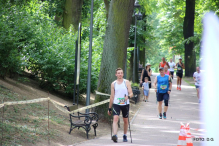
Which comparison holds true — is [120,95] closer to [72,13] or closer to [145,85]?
[145,85]

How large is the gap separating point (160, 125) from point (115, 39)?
3.36 m

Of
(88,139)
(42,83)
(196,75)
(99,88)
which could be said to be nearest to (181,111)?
(196,75)

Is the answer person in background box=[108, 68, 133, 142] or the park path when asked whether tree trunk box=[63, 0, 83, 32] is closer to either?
the park path

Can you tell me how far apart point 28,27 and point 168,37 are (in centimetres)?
3534

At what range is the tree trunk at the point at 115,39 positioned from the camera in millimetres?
12117

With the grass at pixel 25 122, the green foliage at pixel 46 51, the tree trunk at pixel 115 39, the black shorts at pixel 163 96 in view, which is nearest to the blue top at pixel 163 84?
the black shorts at pixel 163 96

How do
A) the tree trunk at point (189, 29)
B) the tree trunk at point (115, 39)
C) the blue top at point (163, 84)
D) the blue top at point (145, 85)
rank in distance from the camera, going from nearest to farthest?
the tree trunk at point (115, 39), the blue top at point (163, 84), the blue top at point (145, 85), the tree trunk at point (189, 29)

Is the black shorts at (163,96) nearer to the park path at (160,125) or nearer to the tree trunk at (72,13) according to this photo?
the park path at (160,125)

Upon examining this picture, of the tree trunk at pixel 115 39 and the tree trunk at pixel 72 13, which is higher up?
the tree trunk at pixel 72 13

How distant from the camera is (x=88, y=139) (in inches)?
379

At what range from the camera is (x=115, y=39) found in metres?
12.1

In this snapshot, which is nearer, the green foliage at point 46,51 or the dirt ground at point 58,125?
the dirt ground at point 58,125

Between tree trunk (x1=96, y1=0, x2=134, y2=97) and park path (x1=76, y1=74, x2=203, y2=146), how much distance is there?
189cm

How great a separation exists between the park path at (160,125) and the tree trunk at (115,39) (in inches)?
74.3
